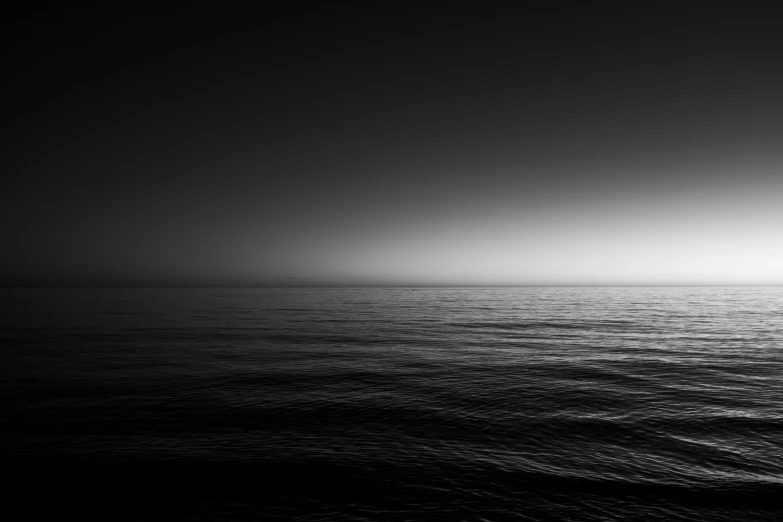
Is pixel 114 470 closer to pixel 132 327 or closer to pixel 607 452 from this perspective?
pixel 607 452

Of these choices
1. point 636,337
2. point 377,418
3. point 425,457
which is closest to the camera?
point 425,457

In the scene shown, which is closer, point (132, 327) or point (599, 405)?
point (599, 405)

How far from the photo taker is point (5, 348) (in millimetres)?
38438

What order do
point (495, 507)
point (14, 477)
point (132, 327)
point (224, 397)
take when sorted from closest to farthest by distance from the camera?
point (495, 507)
point (14, 477)
point (224, 397)
point (132, 327)

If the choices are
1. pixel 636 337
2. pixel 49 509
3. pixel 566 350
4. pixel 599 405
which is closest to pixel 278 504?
pixel 49 509

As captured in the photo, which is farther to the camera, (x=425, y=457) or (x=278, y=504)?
(x=425, y=457)

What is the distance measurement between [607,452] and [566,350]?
25.6 meters

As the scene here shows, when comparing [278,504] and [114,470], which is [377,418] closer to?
[278,504]

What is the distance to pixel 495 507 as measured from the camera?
1107cm

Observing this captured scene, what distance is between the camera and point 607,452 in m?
14.6

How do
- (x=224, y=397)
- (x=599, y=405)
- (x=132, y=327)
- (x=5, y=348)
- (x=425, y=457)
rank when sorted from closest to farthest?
(x=425, y=457) < (x=599, y=405) < (x=224, y=397) < (x=5, y=348) < (x=132, y=327)

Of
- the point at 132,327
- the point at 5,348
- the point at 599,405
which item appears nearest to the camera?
the point at 599,405

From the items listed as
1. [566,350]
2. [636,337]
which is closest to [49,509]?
[566,350]

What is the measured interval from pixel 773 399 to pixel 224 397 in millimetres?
28201
